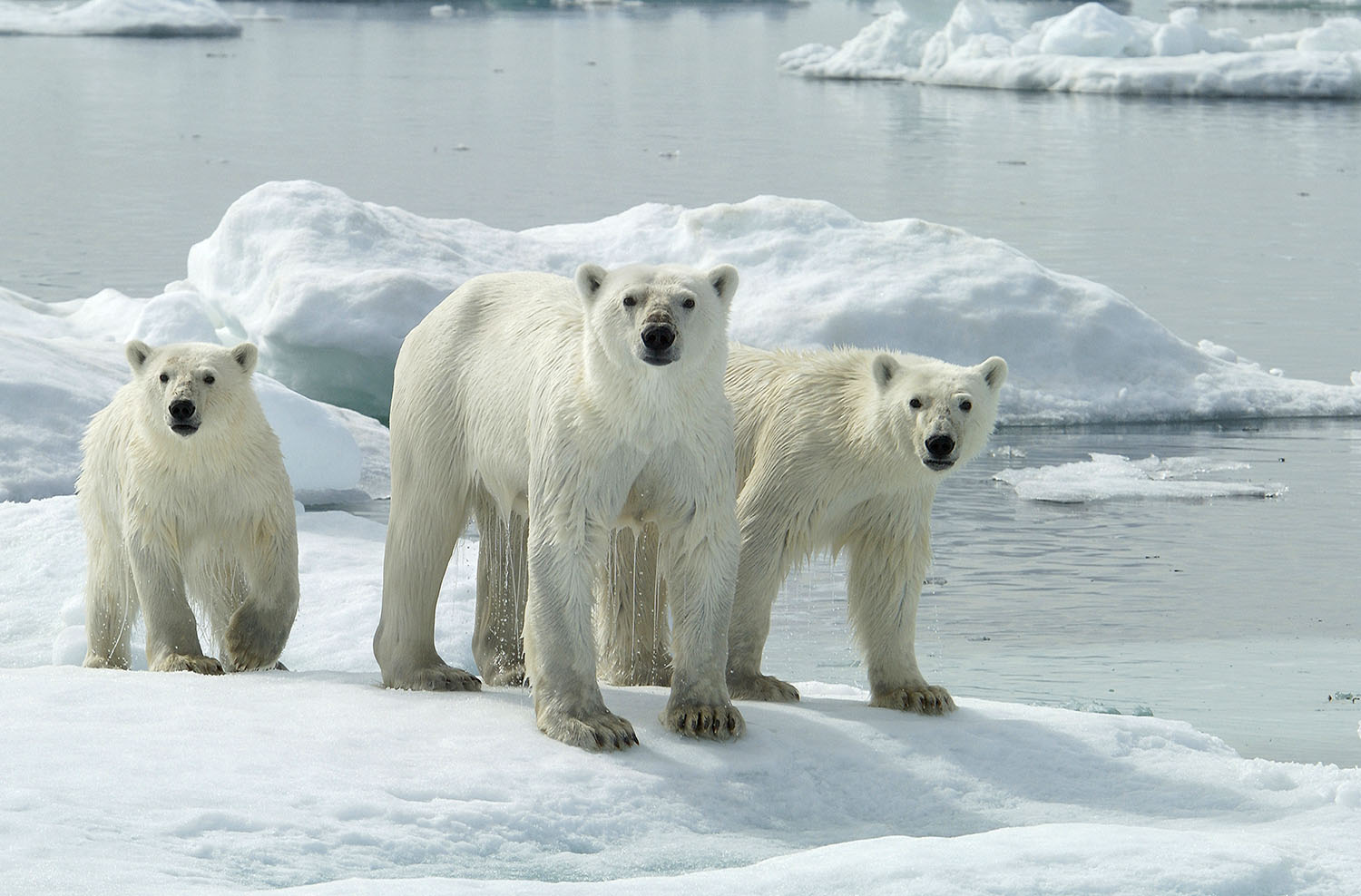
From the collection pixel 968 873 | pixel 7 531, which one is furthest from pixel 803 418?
pixel 7 531

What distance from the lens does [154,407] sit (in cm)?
557

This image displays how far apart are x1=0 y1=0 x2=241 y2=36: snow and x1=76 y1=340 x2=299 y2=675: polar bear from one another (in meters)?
45.3

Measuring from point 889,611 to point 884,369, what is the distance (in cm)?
72

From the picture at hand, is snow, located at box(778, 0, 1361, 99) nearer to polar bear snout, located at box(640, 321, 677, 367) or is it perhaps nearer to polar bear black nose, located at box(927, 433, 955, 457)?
polar bear black nose, located at box(927, 433, 955, 457)

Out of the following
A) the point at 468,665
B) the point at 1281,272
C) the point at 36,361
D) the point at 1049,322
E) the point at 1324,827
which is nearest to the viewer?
the point at 1324,827

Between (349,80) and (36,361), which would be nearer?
(36,361)

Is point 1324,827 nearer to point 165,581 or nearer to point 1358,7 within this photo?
point 165,581

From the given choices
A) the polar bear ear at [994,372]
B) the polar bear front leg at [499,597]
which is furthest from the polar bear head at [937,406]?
the polar bear front leg at [499,597]

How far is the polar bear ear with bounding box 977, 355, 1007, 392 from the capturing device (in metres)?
5.07

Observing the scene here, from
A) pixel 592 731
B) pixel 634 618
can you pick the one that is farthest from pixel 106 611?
pixel 592 731

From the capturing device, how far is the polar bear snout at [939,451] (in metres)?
4.86

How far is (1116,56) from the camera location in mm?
35906

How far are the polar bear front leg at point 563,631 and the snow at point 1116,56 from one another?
105ft

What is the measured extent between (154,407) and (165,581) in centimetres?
56
